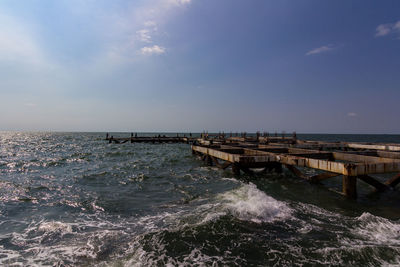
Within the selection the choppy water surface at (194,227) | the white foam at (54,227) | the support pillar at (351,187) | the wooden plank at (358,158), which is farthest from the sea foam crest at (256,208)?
the wooden plank at (358,158)

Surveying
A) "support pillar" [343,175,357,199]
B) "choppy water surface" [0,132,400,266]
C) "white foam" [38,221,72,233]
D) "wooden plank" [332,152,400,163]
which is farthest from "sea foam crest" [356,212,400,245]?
"white foam" [38,221,72,233]

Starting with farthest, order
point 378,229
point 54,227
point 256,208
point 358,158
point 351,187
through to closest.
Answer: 1. point 358,158
2. point 351,187
3. point 256,208
4. point 54,227
5. point 378,229

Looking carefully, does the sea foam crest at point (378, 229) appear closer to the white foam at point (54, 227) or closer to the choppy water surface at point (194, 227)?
the choppy water surface at point (194, 227)

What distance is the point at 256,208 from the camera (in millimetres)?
7488

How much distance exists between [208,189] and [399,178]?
31.2 ft

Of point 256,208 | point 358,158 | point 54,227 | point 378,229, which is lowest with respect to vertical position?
point 54,227

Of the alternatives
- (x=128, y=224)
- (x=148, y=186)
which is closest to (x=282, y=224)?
(x=128, y=224)

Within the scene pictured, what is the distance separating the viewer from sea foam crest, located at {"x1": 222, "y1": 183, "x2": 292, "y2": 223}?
696 cm

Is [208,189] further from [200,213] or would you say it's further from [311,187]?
[311,187]

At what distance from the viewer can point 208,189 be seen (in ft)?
36.6

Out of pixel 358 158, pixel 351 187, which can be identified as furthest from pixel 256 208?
pixel 358 158

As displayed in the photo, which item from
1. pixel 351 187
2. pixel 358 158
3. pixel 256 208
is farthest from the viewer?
pixel 358 158

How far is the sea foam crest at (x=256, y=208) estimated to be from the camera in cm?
696

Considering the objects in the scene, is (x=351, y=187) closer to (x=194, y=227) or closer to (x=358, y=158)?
(x=358, y=158)
